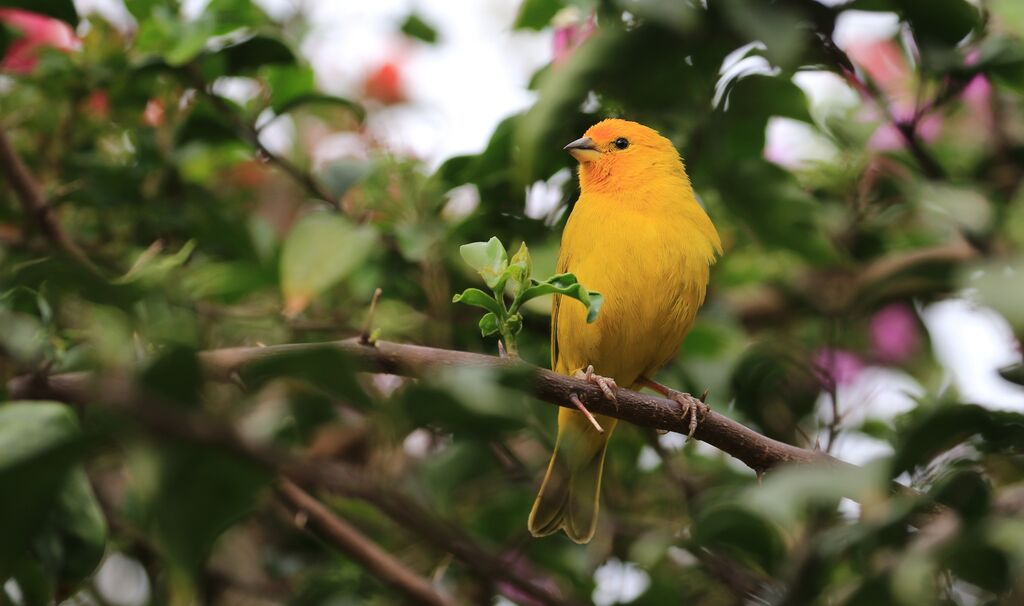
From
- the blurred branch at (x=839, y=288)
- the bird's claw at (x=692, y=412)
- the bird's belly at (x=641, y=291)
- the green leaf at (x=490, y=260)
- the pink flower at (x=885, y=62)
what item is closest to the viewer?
the green leaf at (x=490, y=260)

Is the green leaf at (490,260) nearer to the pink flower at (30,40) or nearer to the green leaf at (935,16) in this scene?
the green leaf at (935,16)

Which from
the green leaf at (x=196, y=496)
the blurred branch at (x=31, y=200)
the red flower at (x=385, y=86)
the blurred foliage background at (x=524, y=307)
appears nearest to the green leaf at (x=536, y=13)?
the blurred foliage background at (x=524, y=307)

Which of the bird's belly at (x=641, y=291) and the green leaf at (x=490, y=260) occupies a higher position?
the green leaf at (x=490, y=260)

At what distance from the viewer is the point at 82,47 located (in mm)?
2779

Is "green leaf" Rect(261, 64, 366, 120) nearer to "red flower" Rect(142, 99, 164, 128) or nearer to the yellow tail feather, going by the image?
"red flower" Rect(142, 99, 164, 128)

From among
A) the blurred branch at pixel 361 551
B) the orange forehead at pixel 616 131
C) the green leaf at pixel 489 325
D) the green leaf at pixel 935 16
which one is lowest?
the blurred branch at pixel 361 551

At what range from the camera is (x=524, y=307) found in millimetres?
2684

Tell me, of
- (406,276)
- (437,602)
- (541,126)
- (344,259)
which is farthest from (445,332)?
(541,126)

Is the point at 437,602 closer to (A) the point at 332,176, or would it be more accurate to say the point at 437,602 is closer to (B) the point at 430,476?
(B) the point at 430,476

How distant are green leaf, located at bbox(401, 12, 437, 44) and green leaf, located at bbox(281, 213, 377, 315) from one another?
3.54 feet

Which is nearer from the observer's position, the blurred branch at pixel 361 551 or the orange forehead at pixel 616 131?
the blurred branch at pixel 361 551

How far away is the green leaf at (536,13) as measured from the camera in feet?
7.47

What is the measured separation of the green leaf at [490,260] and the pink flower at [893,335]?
6.32 feet

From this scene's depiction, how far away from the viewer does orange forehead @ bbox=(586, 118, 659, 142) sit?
2.51 metres
